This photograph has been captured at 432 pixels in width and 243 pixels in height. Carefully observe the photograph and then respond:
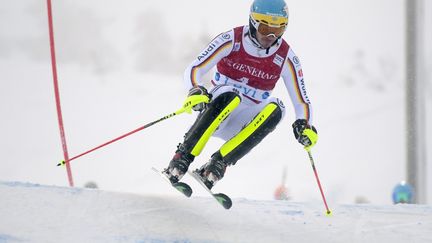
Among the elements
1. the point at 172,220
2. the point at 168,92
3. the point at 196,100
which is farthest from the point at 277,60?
the point at 168,92

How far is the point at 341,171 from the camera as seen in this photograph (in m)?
21.4

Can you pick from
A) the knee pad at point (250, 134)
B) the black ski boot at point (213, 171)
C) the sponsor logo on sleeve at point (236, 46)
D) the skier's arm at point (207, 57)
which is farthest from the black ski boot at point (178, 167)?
the sponsor logo on sleeve at point (236, 46)

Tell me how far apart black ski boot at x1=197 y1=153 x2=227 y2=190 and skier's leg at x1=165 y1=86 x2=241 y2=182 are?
0.13m

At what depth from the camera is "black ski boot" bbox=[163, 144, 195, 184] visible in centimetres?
466

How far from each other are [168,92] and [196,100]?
27.3 meters

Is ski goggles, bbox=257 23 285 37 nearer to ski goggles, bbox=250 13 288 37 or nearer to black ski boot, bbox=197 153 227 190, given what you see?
ski goggles, bbox=250 13 288 37

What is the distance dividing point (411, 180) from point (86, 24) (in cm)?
2361

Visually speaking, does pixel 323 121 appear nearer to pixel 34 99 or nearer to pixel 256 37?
pixel 34 99

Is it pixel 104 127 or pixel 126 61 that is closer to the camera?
pixel 104 127

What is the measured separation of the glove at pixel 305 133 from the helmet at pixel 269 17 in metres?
0.69

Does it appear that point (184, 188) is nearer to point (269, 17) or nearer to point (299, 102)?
point (299, 102)

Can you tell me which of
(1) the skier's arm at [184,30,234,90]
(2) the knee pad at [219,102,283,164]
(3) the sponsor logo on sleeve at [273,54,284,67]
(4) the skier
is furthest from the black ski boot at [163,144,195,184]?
(3) the sponsor logo on sleeve at [273,54,284,67]

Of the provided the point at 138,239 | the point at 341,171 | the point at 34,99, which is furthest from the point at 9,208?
the point at 34,99

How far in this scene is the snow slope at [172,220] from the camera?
4.07m
